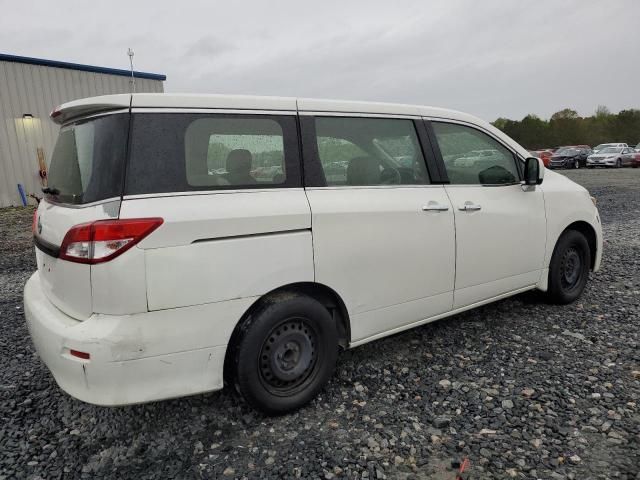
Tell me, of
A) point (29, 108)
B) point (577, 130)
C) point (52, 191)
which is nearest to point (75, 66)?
point (29, 108)

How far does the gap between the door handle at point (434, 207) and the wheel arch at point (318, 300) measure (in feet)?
2.92

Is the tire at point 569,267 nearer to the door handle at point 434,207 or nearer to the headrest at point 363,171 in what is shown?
the door handle at point 434,207

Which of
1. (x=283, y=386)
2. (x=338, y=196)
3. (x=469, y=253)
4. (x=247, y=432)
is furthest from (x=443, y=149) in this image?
(x=247, y=432)

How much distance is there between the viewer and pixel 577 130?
192 ft

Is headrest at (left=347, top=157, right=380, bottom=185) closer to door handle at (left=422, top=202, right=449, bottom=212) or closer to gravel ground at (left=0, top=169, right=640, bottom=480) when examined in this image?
door handle at (left=422, top=202, right=449, bottom=212)

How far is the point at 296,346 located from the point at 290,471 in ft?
2.26

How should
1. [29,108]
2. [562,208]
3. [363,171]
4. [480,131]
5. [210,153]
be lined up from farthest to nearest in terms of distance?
[29,108]
[562,208]
[480,131]
[363,171]
[210,153]

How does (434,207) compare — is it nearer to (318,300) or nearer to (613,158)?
(318,300)

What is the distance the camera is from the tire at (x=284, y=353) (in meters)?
2.44

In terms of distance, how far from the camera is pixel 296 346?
2678 millimetres

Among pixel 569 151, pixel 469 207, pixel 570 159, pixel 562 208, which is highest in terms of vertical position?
pixel 569 151

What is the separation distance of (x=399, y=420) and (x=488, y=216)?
1.69 metres

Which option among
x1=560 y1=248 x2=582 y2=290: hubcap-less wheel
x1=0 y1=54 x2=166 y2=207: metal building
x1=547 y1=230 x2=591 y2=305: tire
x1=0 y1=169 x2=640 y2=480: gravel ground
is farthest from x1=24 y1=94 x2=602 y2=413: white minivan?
x1=0 y1=54 x2=166 y2=207: metal building

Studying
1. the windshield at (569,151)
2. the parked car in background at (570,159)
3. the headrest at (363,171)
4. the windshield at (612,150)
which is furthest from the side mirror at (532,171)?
the windshield at (612,150)
